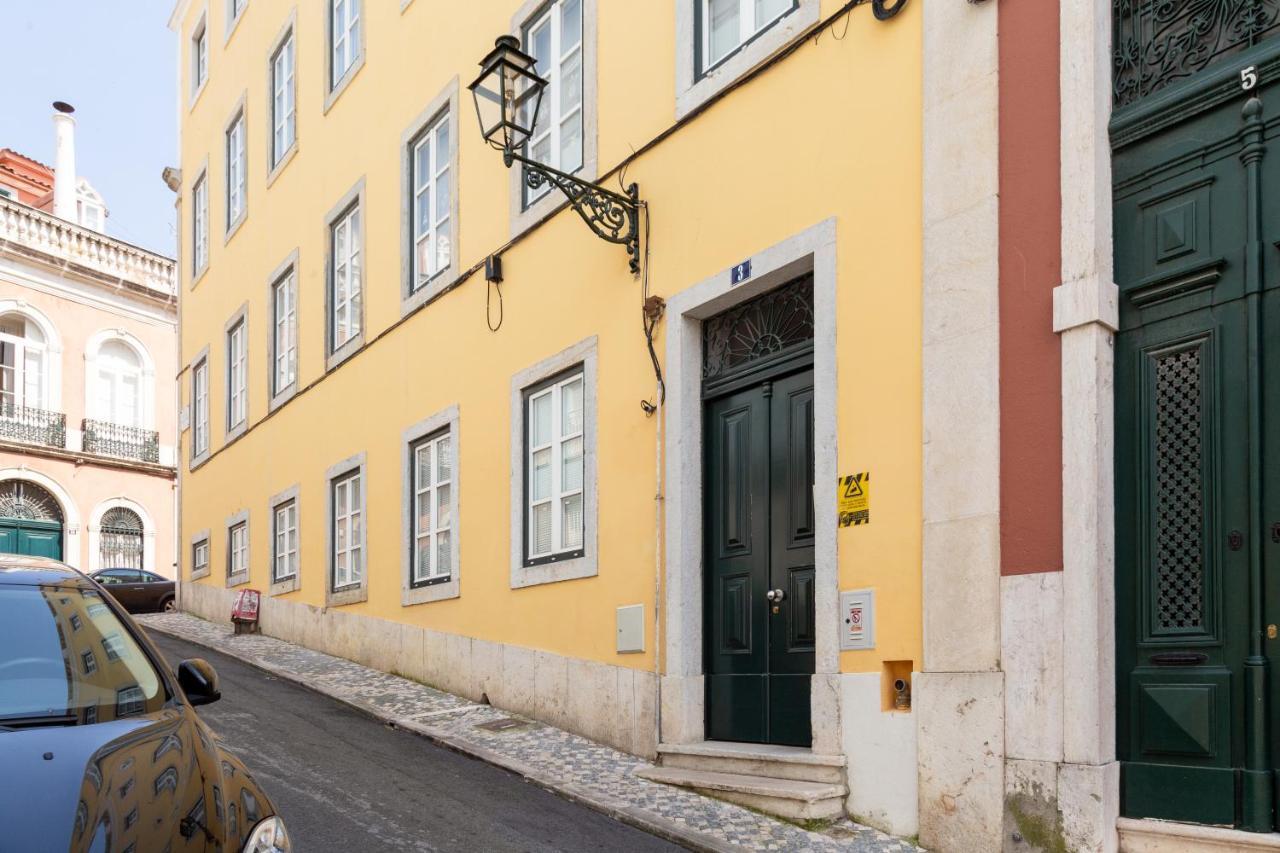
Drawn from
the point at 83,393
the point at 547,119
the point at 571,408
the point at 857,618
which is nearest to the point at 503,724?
the point at 571,408

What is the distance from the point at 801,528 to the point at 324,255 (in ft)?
33.9

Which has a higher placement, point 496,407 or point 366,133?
point 366,133

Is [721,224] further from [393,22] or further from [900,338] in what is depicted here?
[393,22]

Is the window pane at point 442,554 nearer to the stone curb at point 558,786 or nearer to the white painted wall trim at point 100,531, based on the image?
the stone curb at point 558,786

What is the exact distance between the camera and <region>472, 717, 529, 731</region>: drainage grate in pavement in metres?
9.77

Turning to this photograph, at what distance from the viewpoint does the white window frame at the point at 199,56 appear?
77.1 ft

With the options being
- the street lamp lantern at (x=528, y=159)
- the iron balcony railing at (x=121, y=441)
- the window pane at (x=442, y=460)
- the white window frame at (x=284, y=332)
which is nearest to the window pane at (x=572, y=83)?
the street lamp lantern at (x=528, y=159)

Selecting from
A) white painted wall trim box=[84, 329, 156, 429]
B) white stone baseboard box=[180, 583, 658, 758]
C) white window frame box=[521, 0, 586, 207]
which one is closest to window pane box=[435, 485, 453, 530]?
white stone baseboard box=[180, 583, 658, 758]

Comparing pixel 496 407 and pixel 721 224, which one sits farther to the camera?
pixel 496 407

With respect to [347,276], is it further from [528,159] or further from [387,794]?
[387,794]

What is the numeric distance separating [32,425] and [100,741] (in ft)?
92.2

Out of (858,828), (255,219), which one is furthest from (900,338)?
(255,219)

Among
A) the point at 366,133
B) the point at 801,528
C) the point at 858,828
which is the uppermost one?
the point at 366,133

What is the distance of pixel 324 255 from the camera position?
52.9 ft
